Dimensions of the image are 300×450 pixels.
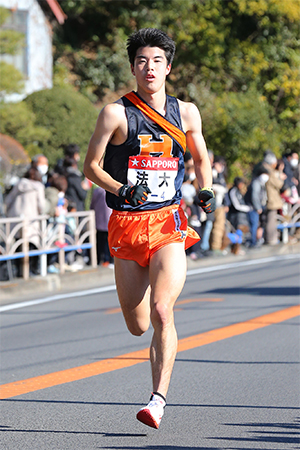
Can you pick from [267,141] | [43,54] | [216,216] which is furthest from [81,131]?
[216,216]

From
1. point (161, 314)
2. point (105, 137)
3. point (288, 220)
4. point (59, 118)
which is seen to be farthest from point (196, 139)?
point (59, 118)

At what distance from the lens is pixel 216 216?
14.3m

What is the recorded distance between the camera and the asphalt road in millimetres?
4309

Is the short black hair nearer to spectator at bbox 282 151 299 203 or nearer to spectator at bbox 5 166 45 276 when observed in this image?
spectator at bbox 5 166 45 276

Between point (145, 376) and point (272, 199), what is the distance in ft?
34.5

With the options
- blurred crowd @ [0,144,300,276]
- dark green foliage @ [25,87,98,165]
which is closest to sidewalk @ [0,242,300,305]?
blurred crowd @ [0,144,300,276]

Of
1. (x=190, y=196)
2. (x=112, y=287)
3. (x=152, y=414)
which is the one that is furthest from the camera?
(x=190, y=196)

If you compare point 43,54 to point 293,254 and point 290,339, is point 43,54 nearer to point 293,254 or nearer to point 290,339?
point 293,254

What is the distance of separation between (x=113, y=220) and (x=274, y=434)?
144cm

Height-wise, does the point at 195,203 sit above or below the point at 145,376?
above

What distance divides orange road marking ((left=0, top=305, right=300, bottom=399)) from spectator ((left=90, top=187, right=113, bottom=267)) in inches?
185

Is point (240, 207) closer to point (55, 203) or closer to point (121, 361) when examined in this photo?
point (55, 203)

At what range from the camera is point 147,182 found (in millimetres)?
4434

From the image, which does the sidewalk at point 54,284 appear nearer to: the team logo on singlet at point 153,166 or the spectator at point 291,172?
the spectator at point 291,172
